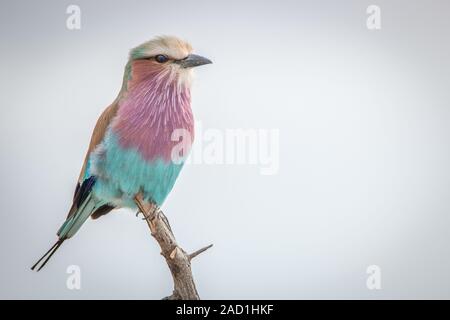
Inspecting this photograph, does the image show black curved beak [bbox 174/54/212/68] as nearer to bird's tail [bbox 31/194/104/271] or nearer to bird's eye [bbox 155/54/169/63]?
bird's eye [bbox 155/54/169/63]

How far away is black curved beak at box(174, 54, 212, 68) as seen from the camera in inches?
91.2

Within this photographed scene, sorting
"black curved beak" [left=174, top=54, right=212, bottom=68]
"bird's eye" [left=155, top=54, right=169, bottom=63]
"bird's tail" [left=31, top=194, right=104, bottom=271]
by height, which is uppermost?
"bird's eye" [left=155, top=54, right=169, bottom=63]

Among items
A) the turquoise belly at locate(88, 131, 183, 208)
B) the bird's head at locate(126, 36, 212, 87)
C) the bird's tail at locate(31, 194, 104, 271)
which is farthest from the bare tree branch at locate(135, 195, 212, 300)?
the bird's head at locate(126, 36, 212, 87)

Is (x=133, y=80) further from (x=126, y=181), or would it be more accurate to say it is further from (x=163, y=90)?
(x=126, y=181)

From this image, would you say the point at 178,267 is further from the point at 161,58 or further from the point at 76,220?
the point at 161,58

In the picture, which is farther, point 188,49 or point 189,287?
point 188,49

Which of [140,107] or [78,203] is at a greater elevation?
[140,107]

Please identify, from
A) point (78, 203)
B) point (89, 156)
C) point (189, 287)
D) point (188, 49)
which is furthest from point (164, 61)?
point (189, 287)

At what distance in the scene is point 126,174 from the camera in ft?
7.51

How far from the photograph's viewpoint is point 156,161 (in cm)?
229

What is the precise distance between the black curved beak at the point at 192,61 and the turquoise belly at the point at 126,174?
14.5 inches

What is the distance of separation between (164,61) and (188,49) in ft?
0.33

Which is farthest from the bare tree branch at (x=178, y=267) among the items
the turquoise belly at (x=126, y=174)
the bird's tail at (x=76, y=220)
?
the bird's tail at (x=76, y=220)

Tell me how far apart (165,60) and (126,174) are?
0.46m
